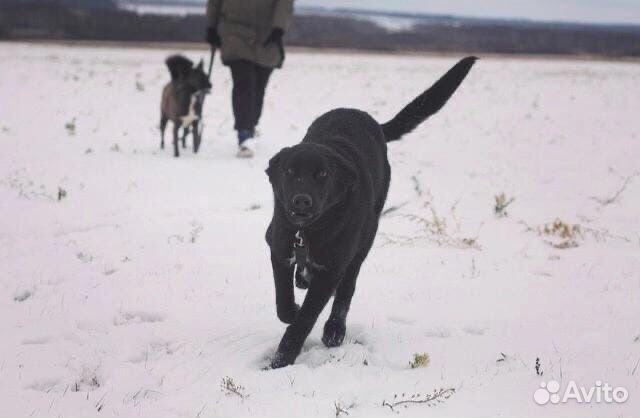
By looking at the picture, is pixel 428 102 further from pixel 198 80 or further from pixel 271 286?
pixel 198 80

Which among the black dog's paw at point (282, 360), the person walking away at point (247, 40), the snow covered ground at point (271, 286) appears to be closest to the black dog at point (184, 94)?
the snow covered ground at point (271, 286)

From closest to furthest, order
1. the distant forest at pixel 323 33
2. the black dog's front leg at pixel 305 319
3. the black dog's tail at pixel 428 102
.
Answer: the black dog's front leg at pixel 305 319
the black dog's tail at pixel 428 102
the distant forest at pixel 323 33

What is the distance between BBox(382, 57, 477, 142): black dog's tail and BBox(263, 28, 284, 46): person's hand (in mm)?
3936

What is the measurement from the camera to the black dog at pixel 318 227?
2.67 metres

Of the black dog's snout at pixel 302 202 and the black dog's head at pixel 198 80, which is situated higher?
the black dog's snout at pixel 302 202

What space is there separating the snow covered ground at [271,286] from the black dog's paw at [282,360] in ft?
0.15

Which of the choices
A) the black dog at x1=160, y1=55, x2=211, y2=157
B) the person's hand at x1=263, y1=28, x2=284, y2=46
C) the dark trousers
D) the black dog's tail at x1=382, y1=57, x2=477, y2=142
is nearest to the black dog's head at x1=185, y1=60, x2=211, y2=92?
the black dog at x1=160, y1=55, x2=211, y2=157

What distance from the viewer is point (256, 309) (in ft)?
11.6

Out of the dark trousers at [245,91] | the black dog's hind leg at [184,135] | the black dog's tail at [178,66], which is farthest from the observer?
the black dog's hind leg at [184,135]

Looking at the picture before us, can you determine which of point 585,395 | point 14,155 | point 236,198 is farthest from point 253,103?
point 585,395

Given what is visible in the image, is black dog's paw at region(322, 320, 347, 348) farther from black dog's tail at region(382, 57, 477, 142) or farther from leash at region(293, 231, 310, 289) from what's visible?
black dog's tail at region(382, 57, 477, 142)

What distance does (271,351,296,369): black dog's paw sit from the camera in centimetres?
283

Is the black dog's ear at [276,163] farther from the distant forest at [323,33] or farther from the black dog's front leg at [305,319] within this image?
the distant forest at [323,33]

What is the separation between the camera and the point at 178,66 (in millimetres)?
8234
